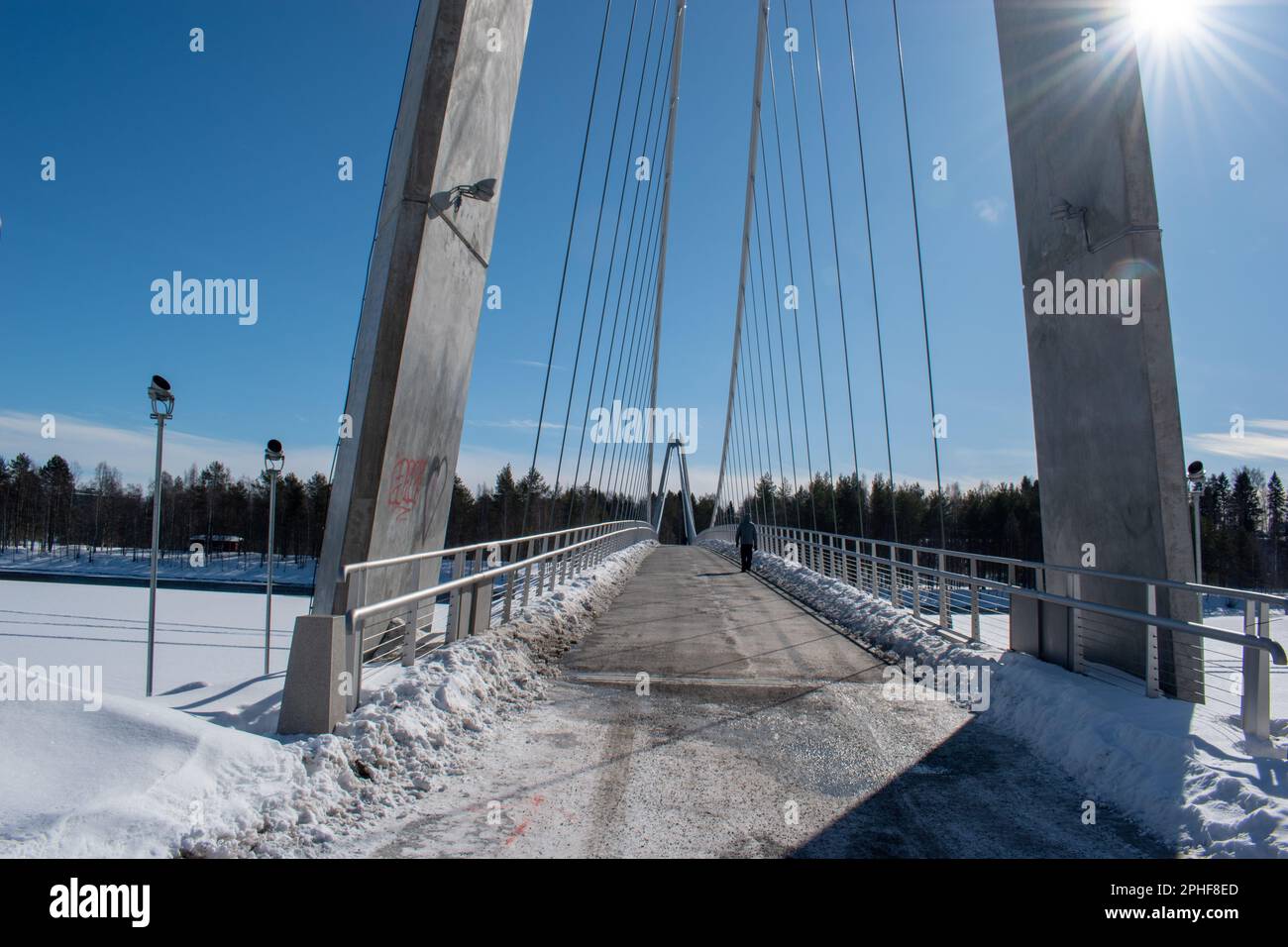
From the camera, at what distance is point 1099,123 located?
762 cm

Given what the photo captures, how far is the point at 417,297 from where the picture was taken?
8375mm

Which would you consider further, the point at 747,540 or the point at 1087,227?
the point at 747,540

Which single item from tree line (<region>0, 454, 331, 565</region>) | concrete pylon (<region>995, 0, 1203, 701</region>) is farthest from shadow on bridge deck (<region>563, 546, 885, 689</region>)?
tree line (<region>0, 454, 331, 565</region>)

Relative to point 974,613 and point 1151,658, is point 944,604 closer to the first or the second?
point 974,613

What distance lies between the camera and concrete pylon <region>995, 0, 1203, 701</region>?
23.1ft

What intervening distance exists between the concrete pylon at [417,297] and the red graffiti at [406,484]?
23 millimetres

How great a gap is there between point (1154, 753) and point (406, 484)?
7.54 meters

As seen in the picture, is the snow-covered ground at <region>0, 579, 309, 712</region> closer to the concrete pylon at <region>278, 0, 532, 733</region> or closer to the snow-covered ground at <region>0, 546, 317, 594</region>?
the concrete pylon at <region>278, 0, 532, 733</region>

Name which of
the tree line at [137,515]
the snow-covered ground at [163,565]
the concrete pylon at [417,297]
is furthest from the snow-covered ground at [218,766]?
the tree line at [137,515]

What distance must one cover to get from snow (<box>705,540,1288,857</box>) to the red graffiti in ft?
21.2

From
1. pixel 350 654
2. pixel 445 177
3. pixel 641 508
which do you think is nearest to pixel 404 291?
pixel 445 177

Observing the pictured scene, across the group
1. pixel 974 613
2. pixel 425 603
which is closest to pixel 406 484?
pixel 425 603

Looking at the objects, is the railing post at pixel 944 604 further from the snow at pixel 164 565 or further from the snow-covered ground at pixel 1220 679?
the snow at pixel 164 565
